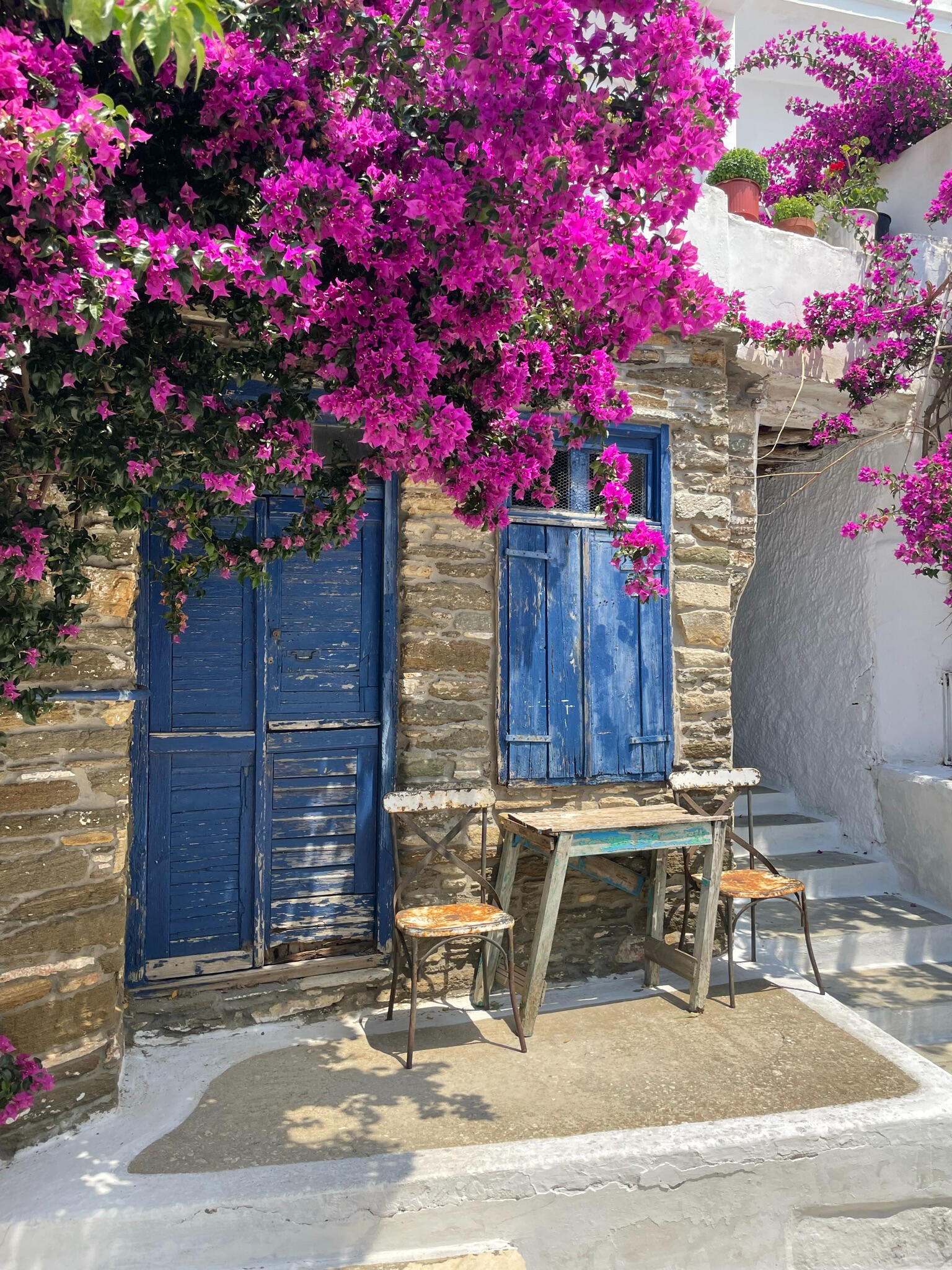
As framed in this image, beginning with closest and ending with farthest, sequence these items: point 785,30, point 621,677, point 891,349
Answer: point 621,677 < point 891,349 < point 785,30

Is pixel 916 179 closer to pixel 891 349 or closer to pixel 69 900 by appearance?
pixel 891 349

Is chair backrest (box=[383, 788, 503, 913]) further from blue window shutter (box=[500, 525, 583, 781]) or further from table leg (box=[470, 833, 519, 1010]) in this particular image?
blue window shutter (box=[500, 525, 583, 781])

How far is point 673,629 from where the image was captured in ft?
16.3

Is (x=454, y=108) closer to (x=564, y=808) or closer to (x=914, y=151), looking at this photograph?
(x=564, y=808)

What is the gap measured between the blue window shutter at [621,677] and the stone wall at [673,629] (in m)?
0.11

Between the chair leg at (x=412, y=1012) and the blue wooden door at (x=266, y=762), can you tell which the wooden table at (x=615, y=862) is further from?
the blue wooden door at (x=266, y=762)

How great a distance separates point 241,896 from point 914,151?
740 cm

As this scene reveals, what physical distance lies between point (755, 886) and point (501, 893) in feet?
4.20

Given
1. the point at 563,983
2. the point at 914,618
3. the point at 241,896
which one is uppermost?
the point at 914,618

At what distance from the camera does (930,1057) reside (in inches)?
189

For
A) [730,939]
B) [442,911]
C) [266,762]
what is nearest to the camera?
[442,911]

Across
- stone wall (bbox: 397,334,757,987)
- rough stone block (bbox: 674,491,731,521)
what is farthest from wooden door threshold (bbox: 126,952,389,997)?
rough stone block (bbox: 674,491,731,521)

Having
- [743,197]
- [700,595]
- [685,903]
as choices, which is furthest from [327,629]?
[743,197]

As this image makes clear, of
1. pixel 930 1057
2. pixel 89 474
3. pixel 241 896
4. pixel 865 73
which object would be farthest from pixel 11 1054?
pixel 865 73
